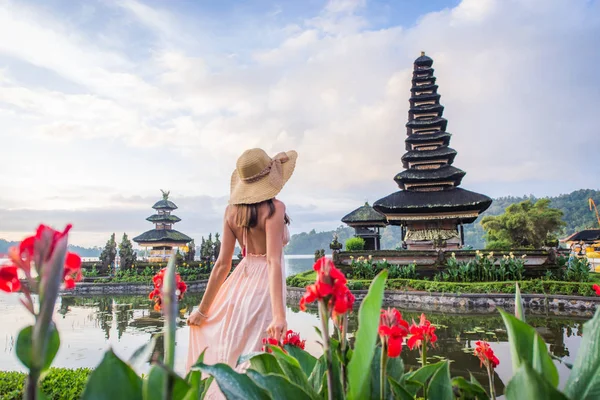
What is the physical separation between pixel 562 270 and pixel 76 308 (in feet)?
55.2

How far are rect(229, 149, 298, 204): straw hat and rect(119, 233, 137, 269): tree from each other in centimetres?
2181

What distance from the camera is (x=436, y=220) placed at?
19453 mm

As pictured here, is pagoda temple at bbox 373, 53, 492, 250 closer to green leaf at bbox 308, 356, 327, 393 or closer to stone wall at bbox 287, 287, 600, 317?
stone wall at bbox 287, 287, 600, 317

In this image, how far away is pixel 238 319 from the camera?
2305 mm

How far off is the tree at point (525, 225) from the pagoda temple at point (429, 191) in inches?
259

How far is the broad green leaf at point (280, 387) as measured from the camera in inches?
33.2

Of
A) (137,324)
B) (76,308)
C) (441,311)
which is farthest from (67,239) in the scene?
(76,308)

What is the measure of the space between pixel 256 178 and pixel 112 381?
6.14ft

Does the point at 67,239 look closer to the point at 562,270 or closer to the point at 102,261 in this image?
the point at 562,270

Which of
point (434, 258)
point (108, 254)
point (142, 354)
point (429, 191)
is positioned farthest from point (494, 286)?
point (108, 254)

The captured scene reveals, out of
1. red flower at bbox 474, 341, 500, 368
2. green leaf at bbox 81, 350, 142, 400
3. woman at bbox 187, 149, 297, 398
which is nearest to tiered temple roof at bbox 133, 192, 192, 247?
woman at bbox 187, 149, 297, 398

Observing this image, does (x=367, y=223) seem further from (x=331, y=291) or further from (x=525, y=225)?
(x=331, y=291)

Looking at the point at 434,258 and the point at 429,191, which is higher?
the point at 429,191

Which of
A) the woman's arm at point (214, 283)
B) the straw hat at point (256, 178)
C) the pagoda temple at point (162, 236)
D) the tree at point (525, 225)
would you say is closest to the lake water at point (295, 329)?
the woman's arm at point (214, 283)
